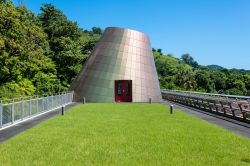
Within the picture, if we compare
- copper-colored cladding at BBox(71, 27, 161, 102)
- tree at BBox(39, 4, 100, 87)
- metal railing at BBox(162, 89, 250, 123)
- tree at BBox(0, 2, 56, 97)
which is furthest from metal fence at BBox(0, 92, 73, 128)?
tree at BBox(39, 4, 100, 87)

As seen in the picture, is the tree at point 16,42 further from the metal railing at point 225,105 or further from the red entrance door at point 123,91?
the red entrance door at point 123,91

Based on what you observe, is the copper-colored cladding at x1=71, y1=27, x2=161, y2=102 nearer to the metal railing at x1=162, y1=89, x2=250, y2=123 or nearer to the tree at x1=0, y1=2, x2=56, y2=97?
the metal railing at x1=162, y1=89, x2=250, y2=123

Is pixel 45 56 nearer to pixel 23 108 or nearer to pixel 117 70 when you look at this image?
pixel 117 70

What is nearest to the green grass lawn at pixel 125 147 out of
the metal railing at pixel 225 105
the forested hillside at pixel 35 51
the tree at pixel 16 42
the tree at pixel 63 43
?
the metal railing at pixel 225 105

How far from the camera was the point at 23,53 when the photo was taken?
1058 inches

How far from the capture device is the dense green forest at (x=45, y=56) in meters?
25.5

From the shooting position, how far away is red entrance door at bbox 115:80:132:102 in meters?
45.7

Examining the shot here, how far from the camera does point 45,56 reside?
36938mm

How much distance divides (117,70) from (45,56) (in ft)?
37.9

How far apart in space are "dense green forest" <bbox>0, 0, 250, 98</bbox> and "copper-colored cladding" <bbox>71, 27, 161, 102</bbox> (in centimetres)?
570

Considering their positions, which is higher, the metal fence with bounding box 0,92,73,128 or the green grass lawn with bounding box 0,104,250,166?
the metal fence with bounding box 0,92,73,128

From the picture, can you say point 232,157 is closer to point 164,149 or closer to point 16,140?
point 164,149

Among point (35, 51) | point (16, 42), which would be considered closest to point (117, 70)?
point (35, 51)

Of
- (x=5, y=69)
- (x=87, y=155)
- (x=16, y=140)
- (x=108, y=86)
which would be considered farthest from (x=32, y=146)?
(x=108, y=86)
